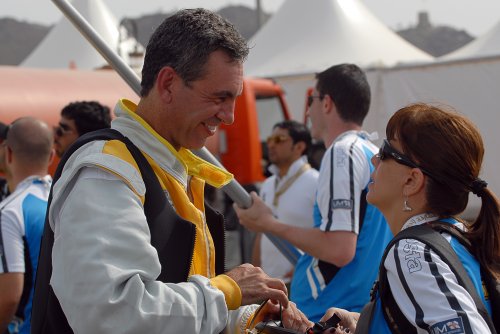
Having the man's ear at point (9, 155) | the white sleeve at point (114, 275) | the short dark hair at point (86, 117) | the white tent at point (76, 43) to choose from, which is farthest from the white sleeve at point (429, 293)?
the white tent at point (76, 43)

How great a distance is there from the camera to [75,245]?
1776 millimetres

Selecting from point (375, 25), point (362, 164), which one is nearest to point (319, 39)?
Answer: point (375, 25)

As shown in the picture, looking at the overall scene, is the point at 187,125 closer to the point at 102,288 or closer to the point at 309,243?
the point at 102,288

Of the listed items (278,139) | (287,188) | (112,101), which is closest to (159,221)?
(287,188)

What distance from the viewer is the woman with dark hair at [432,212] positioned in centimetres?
195

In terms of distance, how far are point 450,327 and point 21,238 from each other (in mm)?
2199

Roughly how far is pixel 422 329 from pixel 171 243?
26.8 inches

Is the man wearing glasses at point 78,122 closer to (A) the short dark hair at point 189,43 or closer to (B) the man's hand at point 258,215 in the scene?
(B) the man's hand at point 258,215

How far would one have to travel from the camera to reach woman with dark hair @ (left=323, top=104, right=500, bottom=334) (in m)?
1.95

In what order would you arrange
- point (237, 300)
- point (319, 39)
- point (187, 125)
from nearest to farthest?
point (237, 300)
point (187, 125)
point (319, 39)

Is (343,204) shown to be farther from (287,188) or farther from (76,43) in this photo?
(76,43)

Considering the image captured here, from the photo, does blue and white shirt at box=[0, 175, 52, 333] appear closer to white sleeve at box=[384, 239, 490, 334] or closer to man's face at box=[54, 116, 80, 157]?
man's face at box=[54, 116, 80, 157]

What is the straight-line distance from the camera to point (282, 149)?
6324 millimetres

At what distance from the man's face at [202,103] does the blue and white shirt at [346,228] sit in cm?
143
